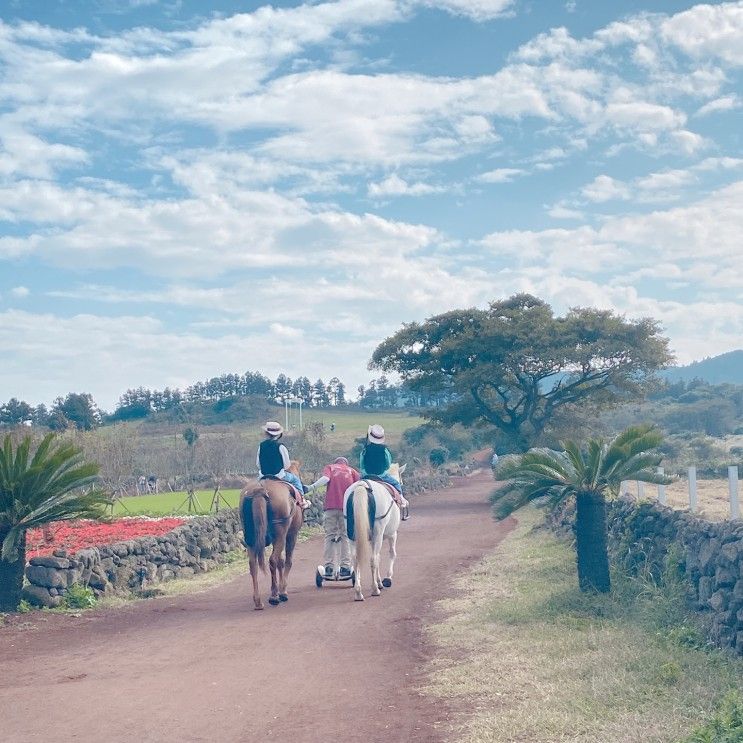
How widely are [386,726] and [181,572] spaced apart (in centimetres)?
1077

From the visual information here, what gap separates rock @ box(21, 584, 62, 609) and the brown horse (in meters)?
3.04

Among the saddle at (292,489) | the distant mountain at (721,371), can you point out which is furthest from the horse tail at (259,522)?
the distant mountain at (721,371)

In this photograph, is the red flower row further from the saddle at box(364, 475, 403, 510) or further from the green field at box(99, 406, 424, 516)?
the saddle at box(364, 475, 403, 510)

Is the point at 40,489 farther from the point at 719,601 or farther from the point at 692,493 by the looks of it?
the point at 719,601

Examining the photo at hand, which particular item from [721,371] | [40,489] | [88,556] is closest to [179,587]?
[88,556]

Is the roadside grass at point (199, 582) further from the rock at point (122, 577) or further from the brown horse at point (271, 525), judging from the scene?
the brown horse at point (271, 525)

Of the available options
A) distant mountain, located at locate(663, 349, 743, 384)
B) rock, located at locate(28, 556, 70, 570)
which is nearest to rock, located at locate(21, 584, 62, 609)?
rock, located at locate(28, 556, 70, 570)

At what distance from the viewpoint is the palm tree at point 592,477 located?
12797 mm

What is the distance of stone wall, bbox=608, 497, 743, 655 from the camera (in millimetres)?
9242

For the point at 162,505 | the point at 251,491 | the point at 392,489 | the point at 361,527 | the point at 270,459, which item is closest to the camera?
the point at 251,491

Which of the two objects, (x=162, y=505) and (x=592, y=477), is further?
(x=162, y=505)

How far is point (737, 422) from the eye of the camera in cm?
6256

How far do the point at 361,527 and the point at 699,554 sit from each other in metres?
5.51

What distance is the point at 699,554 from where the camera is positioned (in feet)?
34.4
